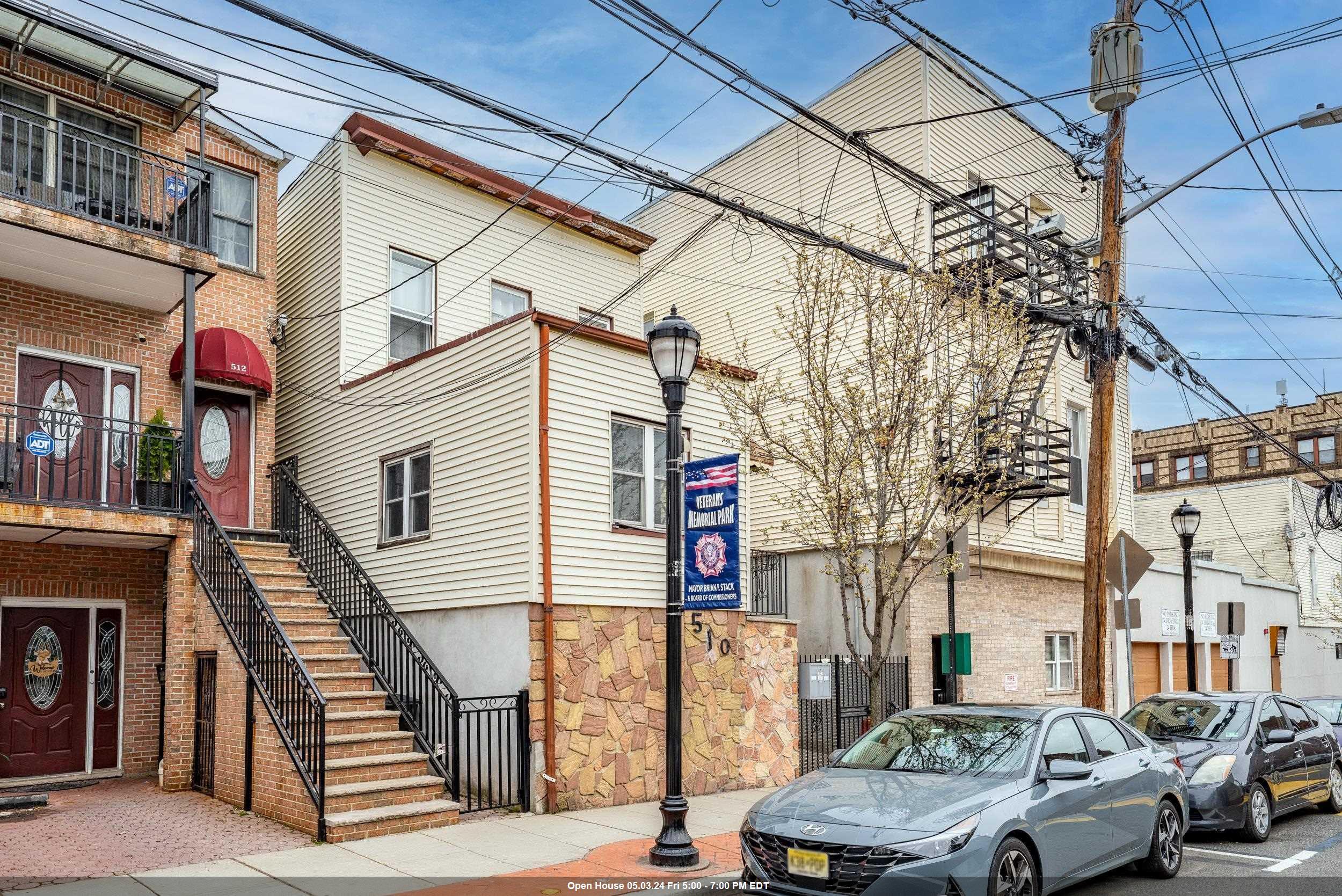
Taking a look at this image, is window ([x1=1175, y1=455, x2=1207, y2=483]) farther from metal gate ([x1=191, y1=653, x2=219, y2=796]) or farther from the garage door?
metal gate ([x1=191, y1=653, x2=219, y2=796])

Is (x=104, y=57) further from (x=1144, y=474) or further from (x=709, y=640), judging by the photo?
(x=1144, y=474)

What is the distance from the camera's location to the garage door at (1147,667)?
83.9 feet

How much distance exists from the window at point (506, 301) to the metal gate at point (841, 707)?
7812mm

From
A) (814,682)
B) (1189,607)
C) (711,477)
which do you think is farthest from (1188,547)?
(711,477)

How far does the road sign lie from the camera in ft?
45.0

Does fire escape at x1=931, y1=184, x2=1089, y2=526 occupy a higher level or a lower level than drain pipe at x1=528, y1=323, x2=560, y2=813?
higher

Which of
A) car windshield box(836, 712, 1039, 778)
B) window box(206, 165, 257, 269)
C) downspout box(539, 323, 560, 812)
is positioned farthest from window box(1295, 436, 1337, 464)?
car windshield box(836, 712, 1039, 778)

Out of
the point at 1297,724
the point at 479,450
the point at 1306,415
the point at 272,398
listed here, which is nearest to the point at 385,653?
the point at 479,450

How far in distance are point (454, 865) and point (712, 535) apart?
161 inches

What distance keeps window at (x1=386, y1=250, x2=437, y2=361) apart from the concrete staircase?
4.54 metres

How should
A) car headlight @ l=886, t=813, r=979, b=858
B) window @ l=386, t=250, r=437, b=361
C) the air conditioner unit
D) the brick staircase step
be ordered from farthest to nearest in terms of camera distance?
the air conditioner unit, window @ l=386, t=250, r=437, b=361, the brick staircase step, car headlight @ l=886, t=813, r=979, b=858

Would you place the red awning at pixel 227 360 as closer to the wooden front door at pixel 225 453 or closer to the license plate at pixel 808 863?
the wooden front door at pixel 225 453

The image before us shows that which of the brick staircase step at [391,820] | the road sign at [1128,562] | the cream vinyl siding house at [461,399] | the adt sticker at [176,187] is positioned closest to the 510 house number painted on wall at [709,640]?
the cream vinyl siding house at [461,399]

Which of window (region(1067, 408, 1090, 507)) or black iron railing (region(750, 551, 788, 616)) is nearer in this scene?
black iron railing (region(750, 551, 788, 616))
